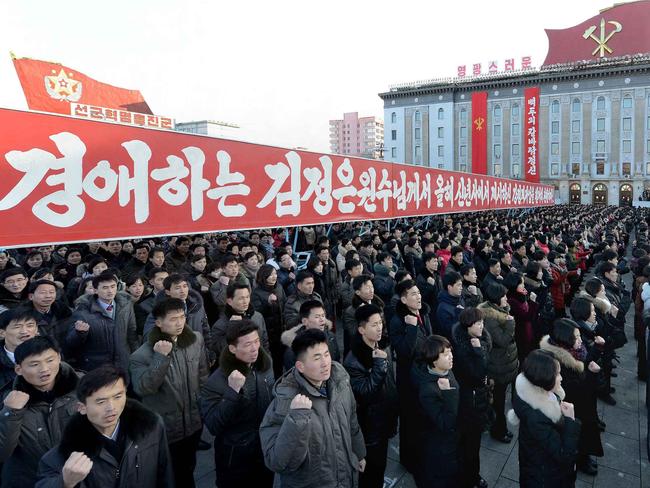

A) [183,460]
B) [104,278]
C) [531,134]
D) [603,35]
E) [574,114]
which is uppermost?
[603,35]

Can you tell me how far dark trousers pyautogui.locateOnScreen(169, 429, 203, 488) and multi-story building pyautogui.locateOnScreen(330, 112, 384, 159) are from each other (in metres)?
124

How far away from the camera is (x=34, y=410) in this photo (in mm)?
2438

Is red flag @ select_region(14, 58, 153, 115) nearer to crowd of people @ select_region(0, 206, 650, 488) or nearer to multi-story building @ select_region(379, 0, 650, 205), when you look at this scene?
crowd of people @ select_region(0, 206, 650, 488)

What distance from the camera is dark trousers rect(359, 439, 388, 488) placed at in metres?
3.21

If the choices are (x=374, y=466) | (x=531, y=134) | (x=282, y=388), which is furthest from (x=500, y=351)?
(x=531, y=134)

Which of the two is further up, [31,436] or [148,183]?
[148,183]

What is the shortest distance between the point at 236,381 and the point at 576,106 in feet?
192

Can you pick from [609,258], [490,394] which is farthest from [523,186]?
[490,394]

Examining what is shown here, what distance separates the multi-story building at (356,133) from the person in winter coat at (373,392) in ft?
406

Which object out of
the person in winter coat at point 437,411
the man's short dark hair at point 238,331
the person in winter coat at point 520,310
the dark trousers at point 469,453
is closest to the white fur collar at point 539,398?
the person in winter coat at point 437,411

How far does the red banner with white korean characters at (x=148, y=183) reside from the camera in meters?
4.98

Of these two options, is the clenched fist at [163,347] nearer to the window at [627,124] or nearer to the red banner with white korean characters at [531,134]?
the red banner with white korean characters at [531,134]

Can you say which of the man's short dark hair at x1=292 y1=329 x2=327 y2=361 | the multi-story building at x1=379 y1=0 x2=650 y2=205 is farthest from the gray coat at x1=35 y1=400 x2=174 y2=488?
the multi-story building at x1=379 y1=0 x2=650 y2=205

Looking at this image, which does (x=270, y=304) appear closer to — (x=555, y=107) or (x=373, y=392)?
(x=373, y=392)
